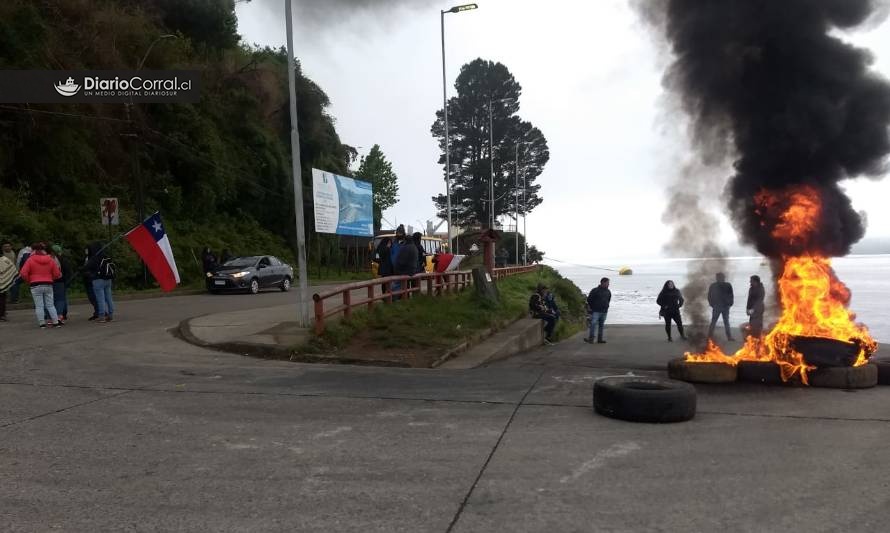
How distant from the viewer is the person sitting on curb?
16.2m

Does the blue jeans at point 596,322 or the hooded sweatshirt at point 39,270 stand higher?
the hooded sweatshirt at point 39,270

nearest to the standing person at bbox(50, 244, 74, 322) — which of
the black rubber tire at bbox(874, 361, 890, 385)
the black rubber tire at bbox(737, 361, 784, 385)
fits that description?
the black rubber tire at bbox(737, 361, 784, 385)

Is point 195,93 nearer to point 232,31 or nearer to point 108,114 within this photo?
point 108,114

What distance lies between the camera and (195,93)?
93.9 feet

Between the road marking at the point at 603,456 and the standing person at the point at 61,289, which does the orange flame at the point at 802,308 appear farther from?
the standing person at the point at 61,289

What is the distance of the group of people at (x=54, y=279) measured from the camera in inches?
451

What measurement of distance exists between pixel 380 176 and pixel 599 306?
2174 inches

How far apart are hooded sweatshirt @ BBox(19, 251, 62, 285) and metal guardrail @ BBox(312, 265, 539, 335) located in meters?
4.97

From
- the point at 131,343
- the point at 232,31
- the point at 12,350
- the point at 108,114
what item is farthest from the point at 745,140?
the point at 232,31

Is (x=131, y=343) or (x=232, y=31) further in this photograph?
(x=232, y=31)

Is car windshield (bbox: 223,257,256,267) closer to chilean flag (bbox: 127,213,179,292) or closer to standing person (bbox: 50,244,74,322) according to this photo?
chilean flag (bbox: 127,213,179,292)

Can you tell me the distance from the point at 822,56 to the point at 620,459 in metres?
6.74

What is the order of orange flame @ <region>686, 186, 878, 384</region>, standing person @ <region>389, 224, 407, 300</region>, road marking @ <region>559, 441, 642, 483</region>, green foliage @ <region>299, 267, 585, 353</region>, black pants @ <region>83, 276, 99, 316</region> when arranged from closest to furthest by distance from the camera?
road marking @ <region>559, 441, 642, 483</region>
orange flame @ <region>686, 186, 878, 384</region>
green foliage @ <region>299, 267, 585, 353</region>
black pants @ <region>83, 276, 99, 316</region>
standing person @ <region>389, 224, 407, 300</region>

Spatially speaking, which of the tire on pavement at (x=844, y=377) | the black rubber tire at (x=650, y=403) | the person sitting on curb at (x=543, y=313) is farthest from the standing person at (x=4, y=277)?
the tire on pavement at (x=844, y=377)
